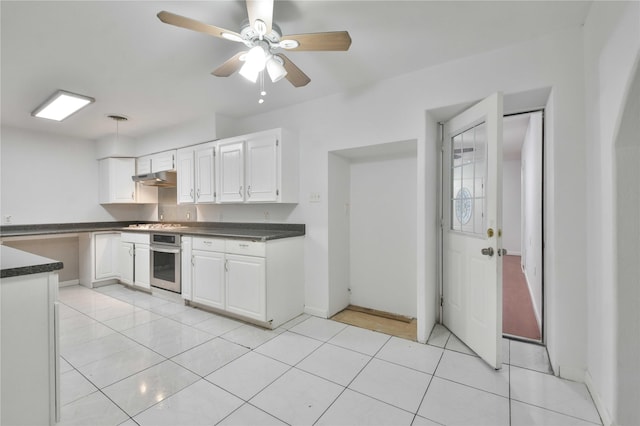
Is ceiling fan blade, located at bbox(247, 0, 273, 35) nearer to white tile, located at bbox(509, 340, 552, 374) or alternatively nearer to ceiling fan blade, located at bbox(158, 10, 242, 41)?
ceiling fan blade, located at bbox(158, 10, 242, 41)

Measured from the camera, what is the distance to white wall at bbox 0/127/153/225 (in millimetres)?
4164

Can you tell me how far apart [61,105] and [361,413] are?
422cm

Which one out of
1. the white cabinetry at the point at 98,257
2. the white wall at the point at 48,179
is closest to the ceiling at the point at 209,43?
the white wall at the point at 48,179

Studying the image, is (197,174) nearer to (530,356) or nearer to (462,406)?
(462,406)

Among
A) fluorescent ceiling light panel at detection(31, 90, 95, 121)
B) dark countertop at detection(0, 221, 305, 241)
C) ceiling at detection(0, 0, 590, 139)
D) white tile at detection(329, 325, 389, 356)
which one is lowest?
white tile at detection(329, 325, 389, 356)

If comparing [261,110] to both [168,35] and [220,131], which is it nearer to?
[220,131]

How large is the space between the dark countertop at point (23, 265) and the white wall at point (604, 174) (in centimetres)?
273

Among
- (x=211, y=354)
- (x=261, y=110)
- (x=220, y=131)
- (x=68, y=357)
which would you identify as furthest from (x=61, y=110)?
(x=211, y=354)

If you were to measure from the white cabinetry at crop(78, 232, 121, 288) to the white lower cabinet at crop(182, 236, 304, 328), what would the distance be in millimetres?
1897

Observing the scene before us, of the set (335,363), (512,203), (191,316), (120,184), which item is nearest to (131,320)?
(191,316)

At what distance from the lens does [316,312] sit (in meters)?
3.17

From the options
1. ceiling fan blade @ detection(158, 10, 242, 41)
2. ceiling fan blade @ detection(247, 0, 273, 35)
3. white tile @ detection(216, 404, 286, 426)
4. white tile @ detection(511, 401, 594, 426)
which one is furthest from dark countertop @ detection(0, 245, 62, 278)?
white tile @ detection(511, 401, 594, 426)

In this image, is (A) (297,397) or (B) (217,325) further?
(B) (217,325)

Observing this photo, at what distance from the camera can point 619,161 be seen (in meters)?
1.48
